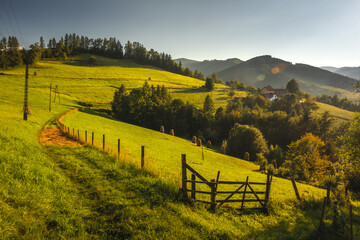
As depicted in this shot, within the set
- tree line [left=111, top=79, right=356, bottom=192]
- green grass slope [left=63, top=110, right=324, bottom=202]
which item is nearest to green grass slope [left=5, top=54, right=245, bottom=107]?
tree line [left=111, top=79, right=356, bottom=192]

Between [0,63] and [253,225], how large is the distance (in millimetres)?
127292

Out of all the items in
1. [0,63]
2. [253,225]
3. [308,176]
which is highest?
[0,63]

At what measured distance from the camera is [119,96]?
2842 inches

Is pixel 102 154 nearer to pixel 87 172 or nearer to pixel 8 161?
pixel 87 172

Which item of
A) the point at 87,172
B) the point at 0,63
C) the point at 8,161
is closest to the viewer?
the point at 8,161

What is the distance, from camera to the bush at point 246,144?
52.7m

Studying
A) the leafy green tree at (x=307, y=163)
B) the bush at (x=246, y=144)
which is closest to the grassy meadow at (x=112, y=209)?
the leafy green tree at (x=307, y=163)

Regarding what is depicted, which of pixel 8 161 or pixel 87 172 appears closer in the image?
pixel 8 161

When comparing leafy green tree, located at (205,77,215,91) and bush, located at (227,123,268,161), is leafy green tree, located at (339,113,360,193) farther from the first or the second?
leafy green tree, located at (205,77,215,91)

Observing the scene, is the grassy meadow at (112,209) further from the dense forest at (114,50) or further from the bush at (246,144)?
the dense forest at (114,50)

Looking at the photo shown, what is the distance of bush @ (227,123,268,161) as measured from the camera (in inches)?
2076

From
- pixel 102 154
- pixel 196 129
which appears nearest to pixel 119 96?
pixel 196 129

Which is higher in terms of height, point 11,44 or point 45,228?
point 11,44

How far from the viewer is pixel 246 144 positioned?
5369 cm
